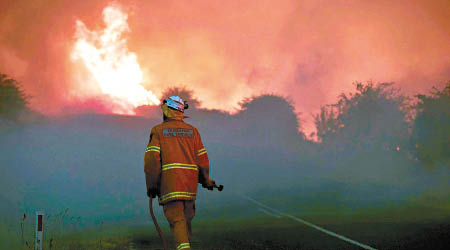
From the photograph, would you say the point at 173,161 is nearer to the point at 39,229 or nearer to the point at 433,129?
the point at 39,229

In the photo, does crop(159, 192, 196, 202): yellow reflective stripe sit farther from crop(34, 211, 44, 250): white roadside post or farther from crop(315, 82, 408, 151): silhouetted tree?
crop(315, 82, 408, 151): silhouetted tree

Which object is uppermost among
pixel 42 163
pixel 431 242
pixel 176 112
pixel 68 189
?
pixel 42 163

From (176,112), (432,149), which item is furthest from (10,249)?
(432,149)

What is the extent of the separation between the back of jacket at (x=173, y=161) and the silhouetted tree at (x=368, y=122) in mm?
57905

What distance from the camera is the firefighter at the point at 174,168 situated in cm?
814

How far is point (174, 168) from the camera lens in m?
8.23

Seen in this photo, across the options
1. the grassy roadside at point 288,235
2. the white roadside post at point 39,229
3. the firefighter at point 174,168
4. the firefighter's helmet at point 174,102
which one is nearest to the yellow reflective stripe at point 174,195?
the firefighter at point 174,168

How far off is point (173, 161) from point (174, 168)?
10 cm

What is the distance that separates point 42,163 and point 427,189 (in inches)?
1434

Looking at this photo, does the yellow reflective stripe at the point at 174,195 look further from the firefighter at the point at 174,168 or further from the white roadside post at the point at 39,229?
the white roadside post at the point at 39,229

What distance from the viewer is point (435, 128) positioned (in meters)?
49.3

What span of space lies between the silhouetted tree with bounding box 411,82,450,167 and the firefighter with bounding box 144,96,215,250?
44.4 m

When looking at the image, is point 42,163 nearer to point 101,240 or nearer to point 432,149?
point 432,149

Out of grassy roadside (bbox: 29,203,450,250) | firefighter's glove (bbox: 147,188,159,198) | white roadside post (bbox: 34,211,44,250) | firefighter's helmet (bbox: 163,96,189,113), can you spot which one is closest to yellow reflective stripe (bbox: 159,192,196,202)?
firefighter's glove (bbox: 147,188,159,198)
